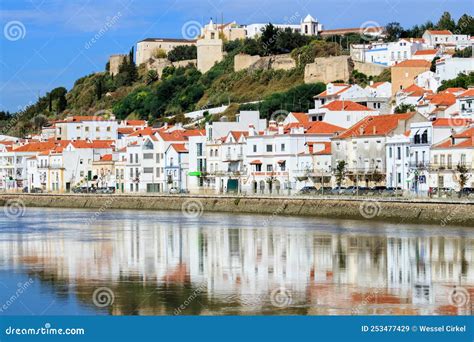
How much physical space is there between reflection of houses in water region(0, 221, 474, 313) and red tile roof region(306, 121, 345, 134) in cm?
2408

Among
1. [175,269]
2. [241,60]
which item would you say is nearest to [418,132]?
[175,269]

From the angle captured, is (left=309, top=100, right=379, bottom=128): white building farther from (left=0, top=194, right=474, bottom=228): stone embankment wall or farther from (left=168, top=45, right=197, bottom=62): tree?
(left=168, top=45, right=197, bottom=62): tree

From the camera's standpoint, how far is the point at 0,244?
4325 centimetres

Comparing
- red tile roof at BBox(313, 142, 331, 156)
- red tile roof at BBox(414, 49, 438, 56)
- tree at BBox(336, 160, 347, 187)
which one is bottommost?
tree at BBox(336, 160, 347, 187)

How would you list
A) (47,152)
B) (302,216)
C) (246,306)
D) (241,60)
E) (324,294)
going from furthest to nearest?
(241,60)
(47,152)
(302,216)
(324,294)
(246,306)

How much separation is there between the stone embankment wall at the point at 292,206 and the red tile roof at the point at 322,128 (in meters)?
8.07

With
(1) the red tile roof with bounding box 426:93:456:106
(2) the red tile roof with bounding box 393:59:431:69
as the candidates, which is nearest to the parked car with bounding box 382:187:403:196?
(1) the red tile roof with bounding box 426:93:456:106

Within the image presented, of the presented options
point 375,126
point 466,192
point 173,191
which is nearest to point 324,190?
point 375,126

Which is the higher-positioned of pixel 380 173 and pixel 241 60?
pixel 241 60

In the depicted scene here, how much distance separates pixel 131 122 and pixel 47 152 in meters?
19.7

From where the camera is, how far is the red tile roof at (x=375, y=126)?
214 ft

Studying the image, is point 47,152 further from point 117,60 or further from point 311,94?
point 117,60

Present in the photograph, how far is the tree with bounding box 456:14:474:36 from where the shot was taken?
112 metres

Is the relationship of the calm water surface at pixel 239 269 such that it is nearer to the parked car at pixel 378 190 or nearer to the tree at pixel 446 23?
the parked car at pixel 378 190
